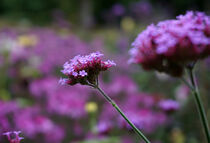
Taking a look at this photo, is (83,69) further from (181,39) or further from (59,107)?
(59,107)

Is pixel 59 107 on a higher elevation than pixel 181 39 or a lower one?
higher

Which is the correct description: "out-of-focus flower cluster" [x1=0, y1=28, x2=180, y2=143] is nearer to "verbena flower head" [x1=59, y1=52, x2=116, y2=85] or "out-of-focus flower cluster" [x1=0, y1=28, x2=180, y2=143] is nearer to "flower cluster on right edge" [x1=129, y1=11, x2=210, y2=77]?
"verbena flower head" [x1=59, y1=52, x2=116, y2=85]

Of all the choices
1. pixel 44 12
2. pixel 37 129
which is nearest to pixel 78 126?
pixel 37 129

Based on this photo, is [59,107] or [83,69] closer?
[83,69]

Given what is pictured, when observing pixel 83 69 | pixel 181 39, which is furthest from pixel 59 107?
pixel 181 39

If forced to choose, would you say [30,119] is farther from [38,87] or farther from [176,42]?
[176,42]

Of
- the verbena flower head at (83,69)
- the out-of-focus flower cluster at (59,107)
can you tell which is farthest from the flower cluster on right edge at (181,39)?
the out-of-focus flower cluster at (59,107)

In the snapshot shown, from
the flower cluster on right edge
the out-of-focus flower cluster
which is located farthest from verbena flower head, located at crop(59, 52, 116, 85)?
the out-of-focus flower cluster

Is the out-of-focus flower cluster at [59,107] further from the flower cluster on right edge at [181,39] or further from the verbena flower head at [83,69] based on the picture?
the flower cluster on right edge at [181,39]
